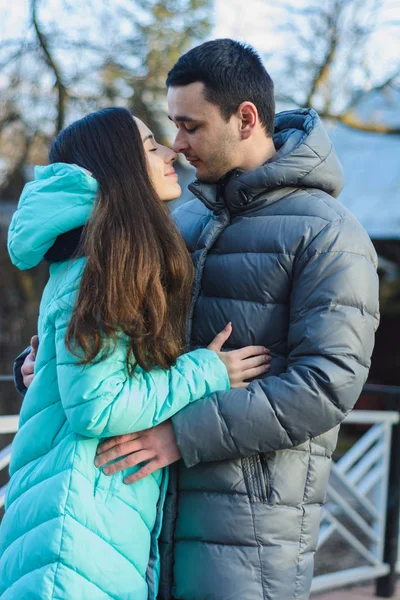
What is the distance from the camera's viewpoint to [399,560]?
481 centimetres

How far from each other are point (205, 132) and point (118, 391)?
0.92 meters

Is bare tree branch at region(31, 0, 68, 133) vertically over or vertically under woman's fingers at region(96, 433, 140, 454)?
under

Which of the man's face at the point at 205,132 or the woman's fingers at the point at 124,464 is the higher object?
the man's face at the point at 205,132

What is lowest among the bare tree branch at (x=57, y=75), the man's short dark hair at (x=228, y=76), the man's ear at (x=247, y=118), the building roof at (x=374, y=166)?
the building roof at (x=374, y=166)

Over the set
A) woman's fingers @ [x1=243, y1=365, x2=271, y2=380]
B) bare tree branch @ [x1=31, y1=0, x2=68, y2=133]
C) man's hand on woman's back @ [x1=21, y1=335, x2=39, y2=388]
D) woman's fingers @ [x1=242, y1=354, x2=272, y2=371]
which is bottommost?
bare tree branch @ [x1=31, y1=0, x2=68, y2=133]

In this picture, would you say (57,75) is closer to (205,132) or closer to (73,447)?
(205,132)

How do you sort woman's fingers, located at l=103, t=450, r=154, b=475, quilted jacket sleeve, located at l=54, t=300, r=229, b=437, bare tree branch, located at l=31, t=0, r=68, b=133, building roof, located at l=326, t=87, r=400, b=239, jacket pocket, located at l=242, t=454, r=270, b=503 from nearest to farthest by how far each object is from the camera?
quilted jacket sleeve, located at l=54, t=300, r=229, b=437, woman's fingers, located at l=103, t=450, r=154, b=475, jacket pocket, located at l=242, t=454, r=270, b=503, bare tree branch, located at l=31, t=0, r=68, b=133, building roof, located at l=326, t=87, r=400, b=239

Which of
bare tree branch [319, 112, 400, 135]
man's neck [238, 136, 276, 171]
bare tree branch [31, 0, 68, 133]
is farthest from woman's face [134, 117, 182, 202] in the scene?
bare tree branch [319, 112, 400, 135]

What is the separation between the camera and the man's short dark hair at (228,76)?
7.80 feet

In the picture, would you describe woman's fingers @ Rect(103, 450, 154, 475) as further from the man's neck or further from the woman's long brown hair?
the man's neck

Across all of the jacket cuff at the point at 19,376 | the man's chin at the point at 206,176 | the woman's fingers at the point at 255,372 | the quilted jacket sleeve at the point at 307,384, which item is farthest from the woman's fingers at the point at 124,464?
the man's chin at the point at 206,176

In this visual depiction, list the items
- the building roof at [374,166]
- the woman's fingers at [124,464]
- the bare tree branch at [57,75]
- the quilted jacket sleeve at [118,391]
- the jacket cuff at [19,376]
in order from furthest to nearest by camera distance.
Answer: the building roof at [374,166], the bare tree branch at [57,75], the jacket cuff at [19,376], the woman's fingers at [124,464], the quilted jacket sleeve at [118,391]

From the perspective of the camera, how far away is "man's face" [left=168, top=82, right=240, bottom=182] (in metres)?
2.38

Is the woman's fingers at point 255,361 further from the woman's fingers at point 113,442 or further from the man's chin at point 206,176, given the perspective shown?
the man's chin at point 206,176
